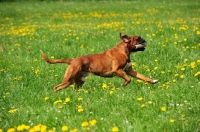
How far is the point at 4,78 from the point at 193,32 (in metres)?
5.56

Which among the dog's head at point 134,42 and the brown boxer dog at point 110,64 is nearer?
the brown boxer dog at point 110,64

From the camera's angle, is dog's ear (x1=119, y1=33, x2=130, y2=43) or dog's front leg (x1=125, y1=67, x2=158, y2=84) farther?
dog's ear (x1=119, y1=33, x2=130, y2=43)

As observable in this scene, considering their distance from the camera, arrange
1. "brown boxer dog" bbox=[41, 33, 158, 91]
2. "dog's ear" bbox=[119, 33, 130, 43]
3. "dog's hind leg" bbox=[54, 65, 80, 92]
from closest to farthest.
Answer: "dog's hind leg" bbox=[54, 65, 80, 92]
"brown boxer dog" bbox=[41, 33, 158, 91]
"dog's ear" bbox=[119, 33, 130, 43]

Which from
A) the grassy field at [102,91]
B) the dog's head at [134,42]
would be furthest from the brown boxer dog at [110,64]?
the grassy field at [102,91]

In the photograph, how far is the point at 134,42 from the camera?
662 cm

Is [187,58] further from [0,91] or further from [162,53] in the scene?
[0,91]

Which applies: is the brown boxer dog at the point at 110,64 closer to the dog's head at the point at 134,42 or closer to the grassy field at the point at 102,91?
the dog's head at the point at 134,42

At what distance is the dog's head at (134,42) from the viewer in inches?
259

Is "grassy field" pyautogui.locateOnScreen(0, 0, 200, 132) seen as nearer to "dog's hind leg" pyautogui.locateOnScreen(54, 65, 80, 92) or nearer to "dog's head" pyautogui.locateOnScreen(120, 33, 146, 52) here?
"dog's hind leg" pyautogui.locateOnScreen(54, 65, 80, 92)

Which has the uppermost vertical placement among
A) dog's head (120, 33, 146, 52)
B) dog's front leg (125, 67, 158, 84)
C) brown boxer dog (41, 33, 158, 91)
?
dog's head (120, 33, 146, 52)

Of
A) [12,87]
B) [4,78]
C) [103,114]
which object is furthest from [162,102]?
[4,78]

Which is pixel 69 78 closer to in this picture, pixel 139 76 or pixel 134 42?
pixel 139 76

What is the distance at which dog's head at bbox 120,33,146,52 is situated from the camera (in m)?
6.59

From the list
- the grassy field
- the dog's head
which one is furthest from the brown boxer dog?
the grassy field
